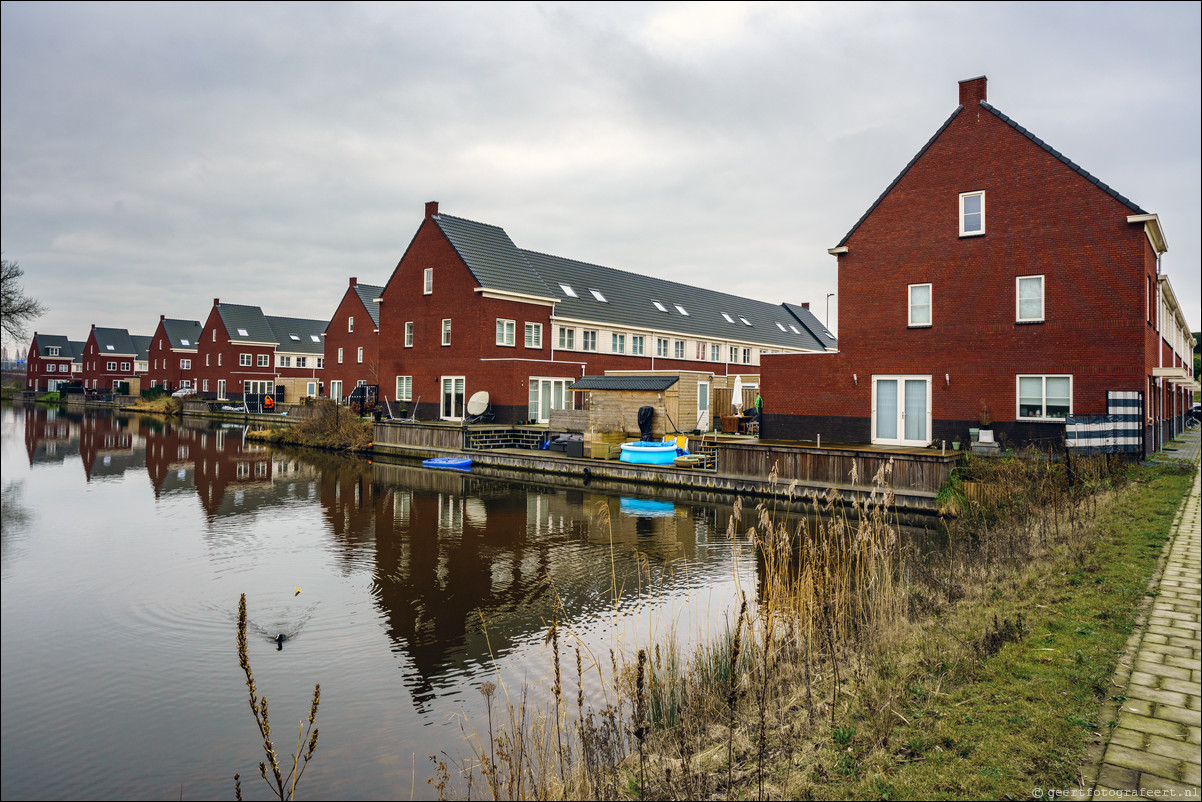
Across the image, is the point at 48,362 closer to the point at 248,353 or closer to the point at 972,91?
the point at 248,353

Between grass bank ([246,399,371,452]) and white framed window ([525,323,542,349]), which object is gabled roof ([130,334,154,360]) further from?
white framed window ([525,323,542,349])

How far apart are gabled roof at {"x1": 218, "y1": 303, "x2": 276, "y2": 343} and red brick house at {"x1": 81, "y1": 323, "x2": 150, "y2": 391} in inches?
1341

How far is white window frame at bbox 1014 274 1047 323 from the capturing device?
19.7 metres

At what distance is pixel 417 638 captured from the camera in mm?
8945

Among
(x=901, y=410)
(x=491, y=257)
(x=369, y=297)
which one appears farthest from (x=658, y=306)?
(x=901, y=410)

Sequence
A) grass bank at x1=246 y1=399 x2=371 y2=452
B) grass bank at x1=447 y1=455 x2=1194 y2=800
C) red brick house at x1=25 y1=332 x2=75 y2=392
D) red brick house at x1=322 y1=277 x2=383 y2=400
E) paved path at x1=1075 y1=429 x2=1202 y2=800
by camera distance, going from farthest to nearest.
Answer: red brick house at x1=25 y1=332 x2=75 y2=392 < red brick house at x1=322 y1=277 x2=383 y2=400 < grass bank at x1=246 y1=399 x2=371 y2=452 < grass bank at x1=447 y1=455 x2=1194 y2=800 < paved path at x1=1075 y1=429 x2=1202 y2=800

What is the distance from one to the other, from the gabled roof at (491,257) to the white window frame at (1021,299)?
74.3 feet

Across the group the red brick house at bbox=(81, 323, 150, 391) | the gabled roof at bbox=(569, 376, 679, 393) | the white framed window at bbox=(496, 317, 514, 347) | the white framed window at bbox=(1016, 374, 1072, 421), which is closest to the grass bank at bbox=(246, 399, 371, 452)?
the white framed window at bbox=(496, 317, 514, 347)

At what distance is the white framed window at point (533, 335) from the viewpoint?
36281 millimetres

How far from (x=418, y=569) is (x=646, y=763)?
8.11 metres

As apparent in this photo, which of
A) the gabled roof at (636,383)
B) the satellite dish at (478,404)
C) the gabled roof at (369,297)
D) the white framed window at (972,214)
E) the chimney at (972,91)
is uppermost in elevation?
the chimney at (972,91)

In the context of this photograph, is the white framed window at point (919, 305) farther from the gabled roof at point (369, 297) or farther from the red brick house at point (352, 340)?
the gabled roof at point (369, 297)

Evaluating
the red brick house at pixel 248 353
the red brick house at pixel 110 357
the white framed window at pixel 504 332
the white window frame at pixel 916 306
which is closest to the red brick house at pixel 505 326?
the white framed window at pixel 504 332

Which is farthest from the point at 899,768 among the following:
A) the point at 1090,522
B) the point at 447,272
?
the point at 447,272
